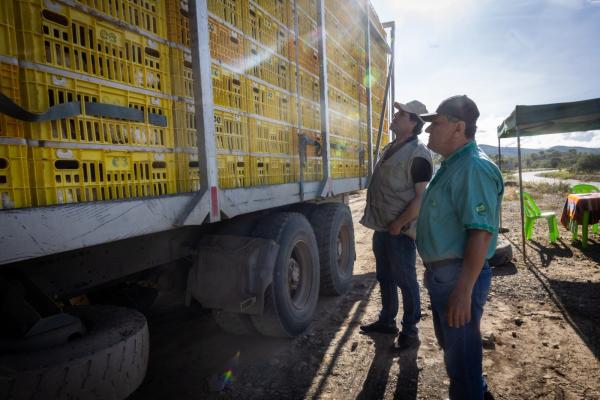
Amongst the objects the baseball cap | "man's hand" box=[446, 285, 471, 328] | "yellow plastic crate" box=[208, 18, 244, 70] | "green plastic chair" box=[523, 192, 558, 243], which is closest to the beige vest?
the baseball cap

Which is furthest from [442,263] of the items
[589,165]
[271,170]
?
[589,165]

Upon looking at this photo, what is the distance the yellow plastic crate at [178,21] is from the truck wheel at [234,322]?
1980mm

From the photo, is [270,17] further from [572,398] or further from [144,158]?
[572,398]

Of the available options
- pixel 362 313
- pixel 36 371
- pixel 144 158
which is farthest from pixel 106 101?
pixel 362 313

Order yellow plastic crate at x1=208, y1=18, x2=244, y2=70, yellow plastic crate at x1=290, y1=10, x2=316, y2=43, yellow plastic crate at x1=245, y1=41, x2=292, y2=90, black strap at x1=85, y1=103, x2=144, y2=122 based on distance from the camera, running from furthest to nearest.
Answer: yellow plastic crate at x1=290, y1=10, x2=316, y2=43, yellow plastic crate at x1=245, y1=41, x2=292, y2=90, yellow plastic crate at x1=208, y1=18, x2=244, y2=70, black strap at x1=85, y1=103, x2=144, y2=122

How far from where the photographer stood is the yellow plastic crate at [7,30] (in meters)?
1.27

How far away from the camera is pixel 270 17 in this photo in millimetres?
2990

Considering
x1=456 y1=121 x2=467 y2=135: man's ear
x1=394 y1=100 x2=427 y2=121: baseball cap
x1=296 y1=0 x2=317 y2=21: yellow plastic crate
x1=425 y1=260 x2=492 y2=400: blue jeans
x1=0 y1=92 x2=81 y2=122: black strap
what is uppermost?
x1=296 y1=0 x2=317 y2=21: yellow plastic crate

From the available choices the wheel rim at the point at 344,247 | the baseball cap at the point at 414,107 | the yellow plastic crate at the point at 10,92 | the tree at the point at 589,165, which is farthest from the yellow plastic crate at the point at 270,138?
the tree at the point at 589,165

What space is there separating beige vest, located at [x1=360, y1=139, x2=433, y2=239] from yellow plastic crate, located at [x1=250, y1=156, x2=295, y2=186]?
2.63ft

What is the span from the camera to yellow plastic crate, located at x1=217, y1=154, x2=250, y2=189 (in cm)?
233

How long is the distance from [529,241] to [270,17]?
22.0 ft

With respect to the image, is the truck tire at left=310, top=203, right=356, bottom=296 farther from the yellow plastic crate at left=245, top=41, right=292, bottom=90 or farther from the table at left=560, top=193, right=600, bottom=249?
the table at left=560, top=193, right=600, bottom=249

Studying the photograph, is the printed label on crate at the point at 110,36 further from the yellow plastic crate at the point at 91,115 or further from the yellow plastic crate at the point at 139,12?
the yellow plastic crate at the point at 91,115
